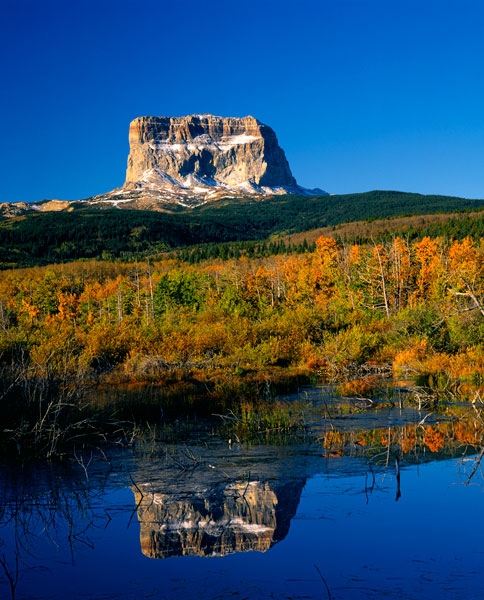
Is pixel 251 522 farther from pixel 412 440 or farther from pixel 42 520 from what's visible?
pixel 412 440

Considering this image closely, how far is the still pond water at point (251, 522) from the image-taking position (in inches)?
213

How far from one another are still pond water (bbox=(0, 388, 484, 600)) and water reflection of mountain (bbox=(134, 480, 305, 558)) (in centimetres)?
2

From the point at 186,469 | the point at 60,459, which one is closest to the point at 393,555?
the point at 186,469

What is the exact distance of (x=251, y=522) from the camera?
7.04m

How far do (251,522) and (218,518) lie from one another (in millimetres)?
439

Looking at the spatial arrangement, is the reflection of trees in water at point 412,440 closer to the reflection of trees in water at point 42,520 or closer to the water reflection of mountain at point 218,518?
the water reflection of mountain at point 218,518

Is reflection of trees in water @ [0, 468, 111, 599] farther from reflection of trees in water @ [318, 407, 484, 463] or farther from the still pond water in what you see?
reflection of trees in water @ [318, 407, 484, 463]

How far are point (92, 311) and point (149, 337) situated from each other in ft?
257

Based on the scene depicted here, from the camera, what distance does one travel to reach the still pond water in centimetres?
541

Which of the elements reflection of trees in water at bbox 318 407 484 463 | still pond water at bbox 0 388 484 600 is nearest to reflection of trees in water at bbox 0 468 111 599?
still pond water at bbox 0 388 484 600

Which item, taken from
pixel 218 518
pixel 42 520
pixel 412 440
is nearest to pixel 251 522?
pixel 218 518

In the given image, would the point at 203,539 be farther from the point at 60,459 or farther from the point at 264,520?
the point at 60,459

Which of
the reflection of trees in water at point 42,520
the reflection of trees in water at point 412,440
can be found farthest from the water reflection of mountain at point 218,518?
the reflection of trees in water at point 412,440

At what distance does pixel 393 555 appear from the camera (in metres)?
5.96
